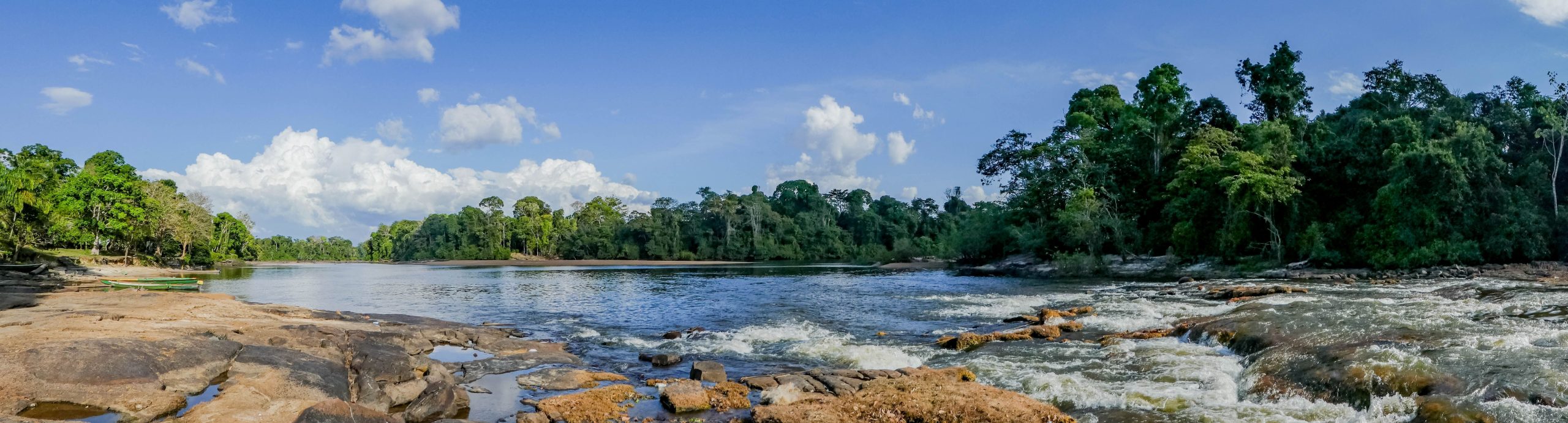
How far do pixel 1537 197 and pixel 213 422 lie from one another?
51.1 m

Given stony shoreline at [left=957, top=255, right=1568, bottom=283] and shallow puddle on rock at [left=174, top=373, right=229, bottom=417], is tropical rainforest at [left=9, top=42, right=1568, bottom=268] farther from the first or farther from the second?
shallow puddle on rock at [left=174, top=373, right=229, bottom=417]

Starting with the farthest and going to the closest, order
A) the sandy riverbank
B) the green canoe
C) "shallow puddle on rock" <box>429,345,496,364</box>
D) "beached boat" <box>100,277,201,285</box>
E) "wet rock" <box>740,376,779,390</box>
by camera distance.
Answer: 1. the sandy riverbank
2. "beached boat" <box>100,277,201,285</box>
3. the green canoe
4. "shallow puddle on rock" <box>429,345,496,364</box>
5. "wet rock" <box>740,376,779,390</box>

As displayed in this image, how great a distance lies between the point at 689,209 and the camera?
5039 inches

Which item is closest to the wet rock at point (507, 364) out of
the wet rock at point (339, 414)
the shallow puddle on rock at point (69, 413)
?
the wet rock at point (339, 414)

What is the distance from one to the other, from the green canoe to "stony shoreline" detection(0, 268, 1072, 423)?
71.9 feet

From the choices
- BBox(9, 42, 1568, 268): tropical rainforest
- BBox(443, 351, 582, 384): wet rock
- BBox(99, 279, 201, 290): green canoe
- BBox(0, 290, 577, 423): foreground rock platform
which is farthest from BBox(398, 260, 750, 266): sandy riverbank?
BBox(0, 290, 577, 423): foreground rock platform

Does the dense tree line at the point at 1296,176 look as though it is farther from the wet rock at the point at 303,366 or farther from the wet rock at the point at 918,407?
the wet rock at the point at 303,366

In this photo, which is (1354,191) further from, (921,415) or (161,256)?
(161,256)

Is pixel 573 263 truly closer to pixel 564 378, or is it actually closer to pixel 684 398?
pixel 564 378

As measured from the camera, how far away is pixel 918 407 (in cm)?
916

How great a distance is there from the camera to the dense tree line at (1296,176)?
113 feet

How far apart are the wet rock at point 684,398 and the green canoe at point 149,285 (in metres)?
35.5

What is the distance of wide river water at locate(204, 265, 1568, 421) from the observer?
9898 mm

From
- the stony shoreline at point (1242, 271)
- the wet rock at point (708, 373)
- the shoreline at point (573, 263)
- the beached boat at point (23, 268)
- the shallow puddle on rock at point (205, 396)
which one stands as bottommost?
the wet rock at point (708, 373)
